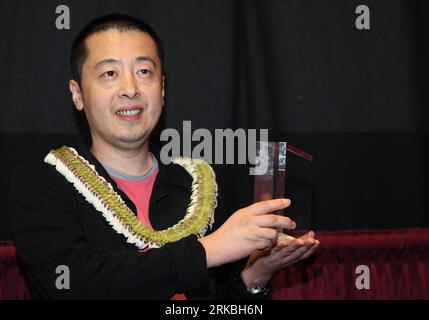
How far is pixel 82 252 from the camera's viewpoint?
0.99 m

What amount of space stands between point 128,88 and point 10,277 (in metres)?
0.58

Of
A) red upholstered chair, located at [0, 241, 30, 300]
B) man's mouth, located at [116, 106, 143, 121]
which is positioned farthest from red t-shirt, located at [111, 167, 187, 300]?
red upholstered chair, located at [0, 241, 30, 300]

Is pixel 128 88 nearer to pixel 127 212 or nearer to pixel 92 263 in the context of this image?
pixel 127 212

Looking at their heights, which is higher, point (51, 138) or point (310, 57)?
point (310, 57)

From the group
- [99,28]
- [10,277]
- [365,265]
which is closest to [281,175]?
[99,28]

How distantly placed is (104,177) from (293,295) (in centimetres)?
63

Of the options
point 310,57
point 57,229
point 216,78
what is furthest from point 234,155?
point 57,229

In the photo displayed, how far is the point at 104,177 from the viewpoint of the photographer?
118 cm

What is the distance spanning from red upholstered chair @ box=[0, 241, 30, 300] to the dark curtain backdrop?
10 centimetres

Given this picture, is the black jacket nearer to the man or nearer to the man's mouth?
the man

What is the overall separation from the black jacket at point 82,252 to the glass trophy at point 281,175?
6.5 inches

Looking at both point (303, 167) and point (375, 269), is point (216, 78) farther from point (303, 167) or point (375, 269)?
point (375, 269)

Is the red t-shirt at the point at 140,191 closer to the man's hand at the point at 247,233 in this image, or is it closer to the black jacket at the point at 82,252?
the black jacket at the point at 82,252

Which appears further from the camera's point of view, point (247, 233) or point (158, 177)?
point (158, 177)
